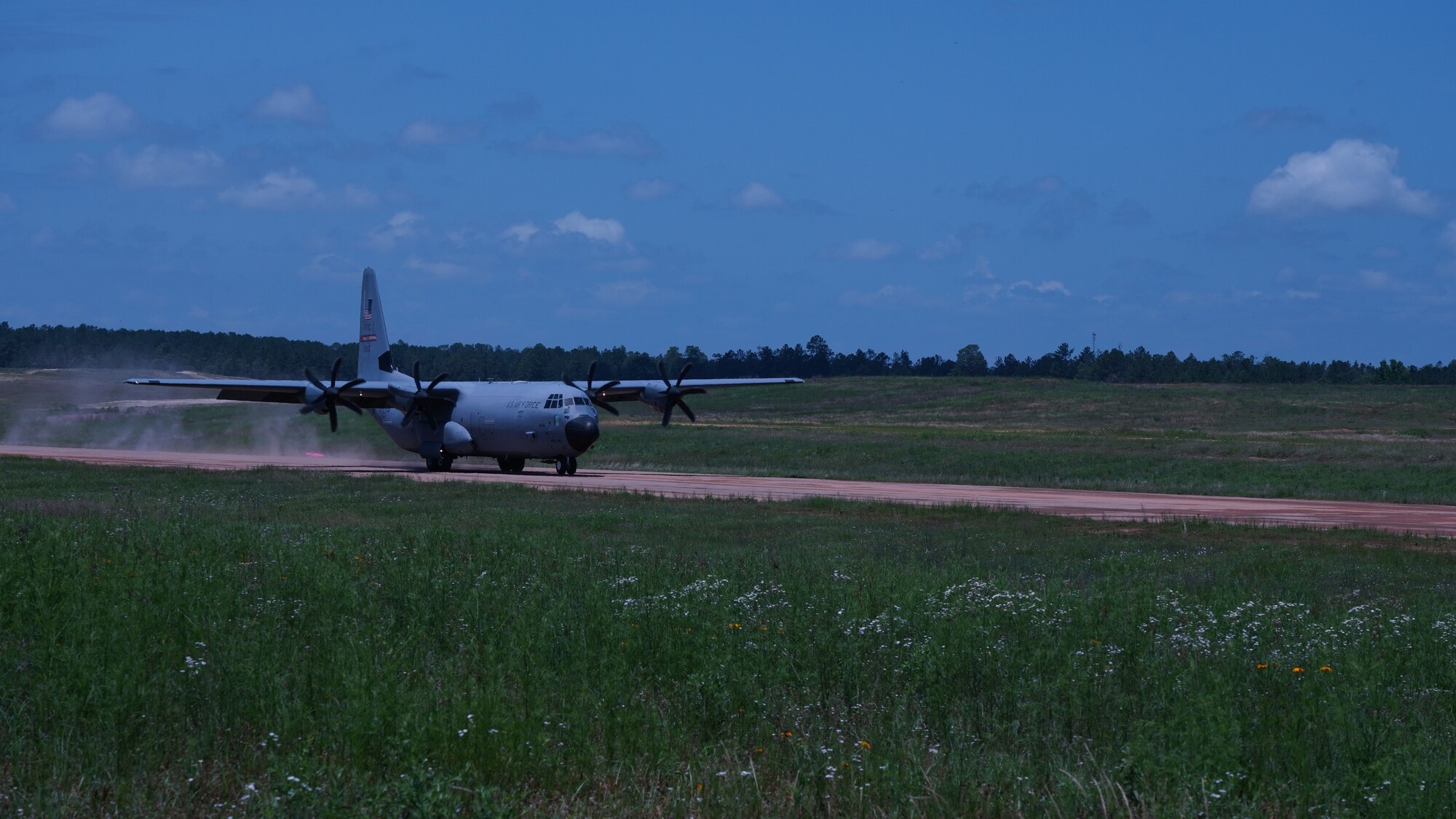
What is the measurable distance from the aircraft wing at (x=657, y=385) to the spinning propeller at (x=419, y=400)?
6.02 metres

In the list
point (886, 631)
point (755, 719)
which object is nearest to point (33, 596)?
point (755, 719)

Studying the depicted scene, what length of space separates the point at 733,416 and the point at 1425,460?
6527 centimetres

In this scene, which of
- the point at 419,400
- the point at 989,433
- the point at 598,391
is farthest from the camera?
the point at 989,433

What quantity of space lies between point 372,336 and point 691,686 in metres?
46.1

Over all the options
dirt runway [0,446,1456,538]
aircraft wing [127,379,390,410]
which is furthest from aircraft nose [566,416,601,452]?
aircraft wing [127,379,390,410]

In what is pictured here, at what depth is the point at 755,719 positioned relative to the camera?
→ 28.5 ft

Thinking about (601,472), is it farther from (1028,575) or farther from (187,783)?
(187,783)

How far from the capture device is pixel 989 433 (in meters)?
75.4

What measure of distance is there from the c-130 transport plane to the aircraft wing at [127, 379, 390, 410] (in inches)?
2.0

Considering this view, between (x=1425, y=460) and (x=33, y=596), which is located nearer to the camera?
(x=33, y=596)

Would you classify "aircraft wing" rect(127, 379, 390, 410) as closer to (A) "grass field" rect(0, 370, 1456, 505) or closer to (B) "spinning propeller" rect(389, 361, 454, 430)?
(B) "spinning propeller" rect(389, 361, 454, 430)

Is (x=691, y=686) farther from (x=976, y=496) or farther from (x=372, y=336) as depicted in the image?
(x=372, y=336)

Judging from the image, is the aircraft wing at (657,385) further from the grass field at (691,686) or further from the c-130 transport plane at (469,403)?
the grass field at (691,686)

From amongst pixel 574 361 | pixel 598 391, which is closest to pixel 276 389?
pixel 598 391
